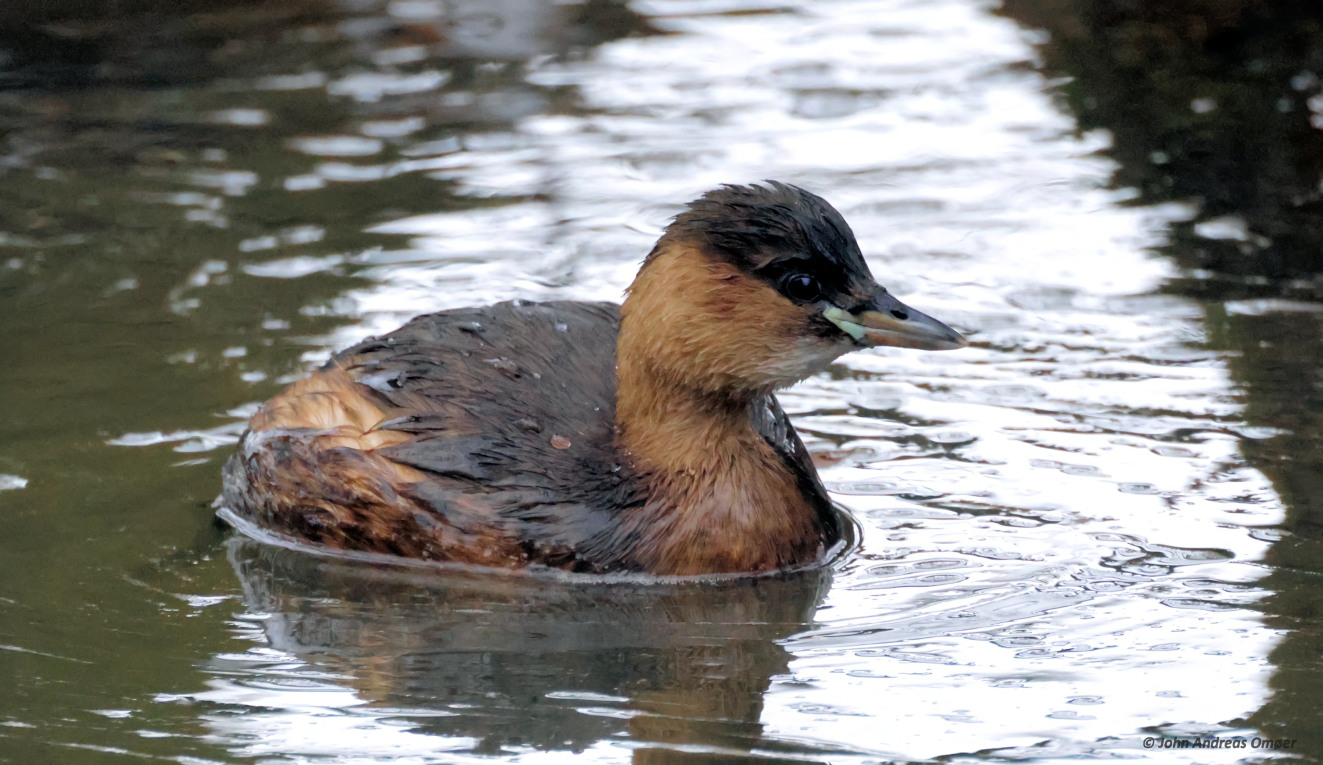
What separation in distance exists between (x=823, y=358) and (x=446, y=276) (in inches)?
131

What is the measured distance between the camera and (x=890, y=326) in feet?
20.1

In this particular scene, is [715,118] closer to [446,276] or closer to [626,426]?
[446,276]

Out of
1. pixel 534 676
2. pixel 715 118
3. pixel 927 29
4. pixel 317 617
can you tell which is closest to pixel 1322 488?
pixel 534 676

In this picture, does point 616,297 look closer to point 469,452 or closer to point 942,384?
point 942,384

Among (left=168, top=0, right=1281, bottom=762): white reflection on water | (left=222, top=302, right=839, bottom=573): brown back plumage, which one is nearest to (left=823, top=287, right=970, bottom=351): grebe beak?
(left=222, top=302, right=839, bottom=573): brown back plumage

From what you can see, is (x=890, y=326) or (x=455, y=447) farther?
(x=455, y=447)

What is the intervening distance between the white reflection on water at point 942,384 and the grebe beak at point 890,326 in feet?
2.81

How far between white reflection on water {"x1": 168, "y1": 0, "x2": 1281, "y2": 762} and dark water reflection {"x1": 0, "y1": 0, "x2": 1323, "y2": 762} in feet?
0.08

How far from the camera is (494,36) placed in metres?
13.3

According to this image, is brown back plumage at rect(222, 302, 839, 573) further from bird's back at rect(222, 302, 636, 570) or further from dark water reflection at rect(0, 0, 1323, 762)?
dark water reflection at rect(0, 0, 1323, 762)

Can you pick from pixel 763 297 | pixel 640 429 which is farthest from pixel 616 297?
pixel 763 297

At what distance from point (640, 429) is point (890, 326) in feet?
3.33

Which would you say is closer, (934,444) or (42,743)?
(42,743)

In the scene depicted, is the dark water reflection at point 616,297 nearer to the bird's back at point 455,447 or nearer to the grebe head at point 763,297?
the bird's back at point 455,447
